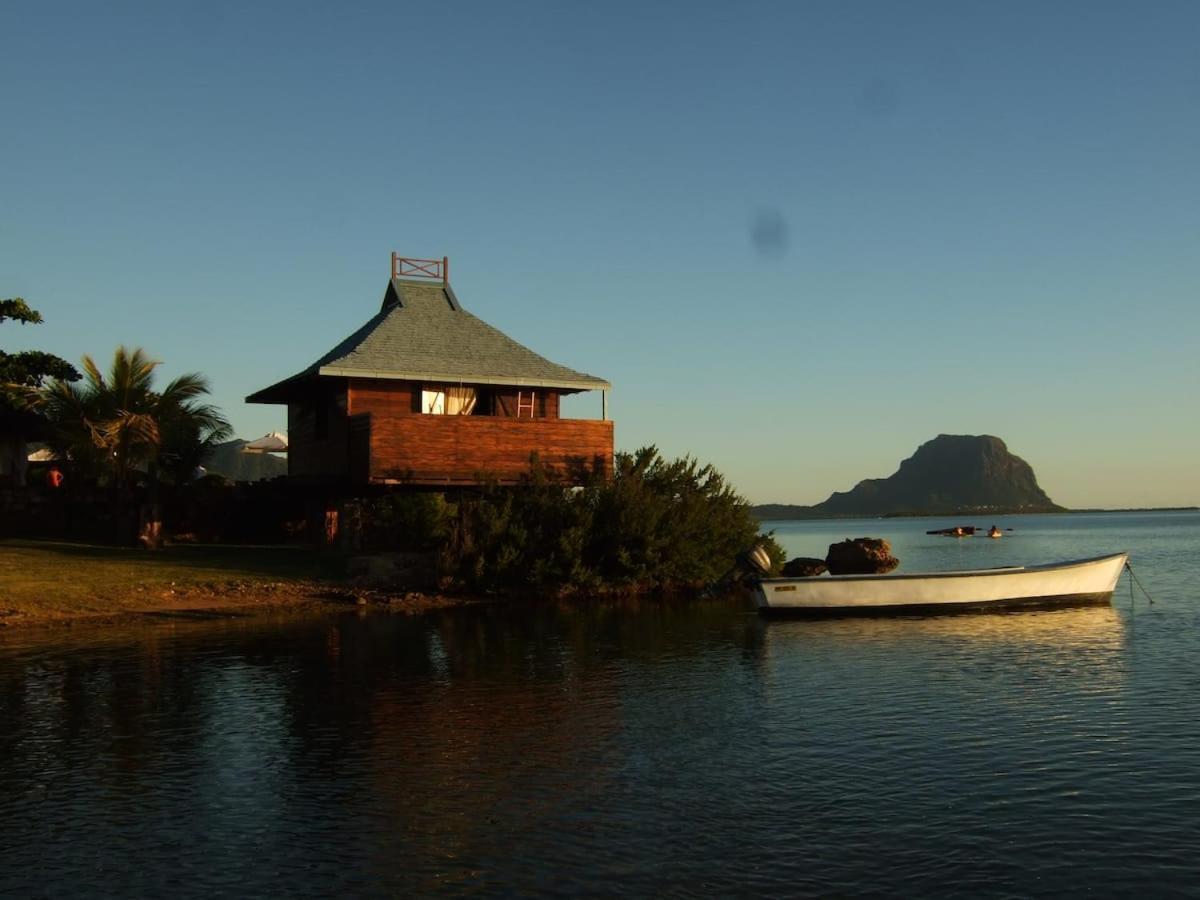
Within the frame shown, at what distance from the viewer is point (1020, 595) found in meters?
36.0

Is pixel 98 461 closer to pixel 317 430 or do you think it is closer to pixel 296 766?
pixel 317 430

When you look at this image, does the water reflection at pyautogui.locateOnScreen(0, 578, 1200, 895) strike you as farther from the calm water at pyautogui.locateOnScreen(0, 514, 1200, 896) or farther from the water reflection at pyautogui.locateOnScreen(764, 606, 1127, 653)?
the water reflection at pyautogui.locateOnScreen(764, 606, 1127, 653)

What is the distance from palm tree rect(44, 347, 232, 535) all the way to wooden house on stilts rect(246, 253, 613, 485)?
3.97 meters

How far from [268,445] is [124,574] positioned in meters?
17.1

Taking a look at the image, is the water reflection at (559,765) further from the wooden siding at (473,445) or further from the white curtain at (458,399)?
the white curtain at (458,399)

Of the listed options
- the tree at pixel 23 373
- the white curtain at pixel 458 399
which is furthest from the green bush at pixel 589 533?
the tree at pixel 23 373

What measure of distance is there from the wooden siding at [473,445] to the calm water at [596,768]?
10.6 meters

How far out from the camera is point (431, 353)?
40031mm

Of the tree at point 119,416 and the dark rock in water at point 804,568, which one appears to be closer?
the tree at point 119,416

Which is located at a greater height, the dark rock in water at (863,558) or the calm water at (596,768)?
the dark rock in water at (863,558)

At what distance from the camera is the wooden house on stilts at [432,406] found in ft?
121

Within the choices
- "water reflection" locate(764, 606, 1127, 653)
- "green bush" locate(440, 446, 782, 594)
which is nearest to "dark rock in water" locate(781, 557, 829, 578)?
"green bush" locate(440, 446, 782, 594)

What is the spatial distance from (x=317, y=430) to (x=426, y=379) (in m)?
5.91

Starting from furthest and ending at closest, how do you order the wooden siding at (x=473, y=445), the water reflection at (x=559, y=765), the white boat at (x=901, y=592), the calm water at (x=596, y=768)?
1. the wooden siding at (x=473, y=445)
2. the white boat at (x=901, y=592)
3. the water reflection at (x=559, y=765)
4. the calm water at (x=596, y=768)
